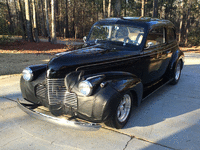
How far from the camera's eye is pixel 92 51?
3.45m

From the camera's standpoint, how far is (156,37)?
434 centimetres

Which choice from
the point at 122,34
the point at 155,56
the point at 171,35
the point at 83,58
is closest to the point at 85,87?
the point at 83,58

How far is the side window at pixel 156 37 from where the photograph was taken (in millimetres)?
3984

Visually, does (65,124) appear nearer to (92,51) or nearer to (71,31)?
(92,51)

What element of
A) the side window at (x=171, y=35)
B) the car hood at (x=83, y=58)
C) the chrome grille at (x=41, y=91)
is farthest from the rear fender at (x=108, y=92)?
the side window at (x=171, y=35)

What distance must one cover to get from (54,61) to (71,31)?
27.3 meters

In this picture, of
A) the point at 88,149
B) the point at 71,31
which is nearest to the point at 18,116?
the point at 88,149

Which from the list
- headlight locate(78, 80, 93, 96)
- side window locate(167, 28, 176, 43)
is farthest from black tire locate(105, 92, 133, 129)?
side window locate(167, 28, 176, 43)

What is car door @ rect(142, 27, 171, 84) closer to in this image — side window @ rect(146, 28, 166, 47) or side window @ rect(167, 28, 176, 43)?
side window @ rect(146, 28, 166, 47)

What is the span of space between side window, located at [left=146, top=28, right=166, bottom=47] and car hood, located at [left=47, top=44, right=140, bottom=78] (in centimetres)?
45

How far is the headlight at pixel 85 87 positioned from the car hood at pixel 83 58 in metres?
0.41

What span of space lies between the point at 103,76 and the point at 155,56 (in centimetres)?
193

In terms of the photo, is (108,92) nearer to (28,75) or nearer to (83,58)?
(83,58)

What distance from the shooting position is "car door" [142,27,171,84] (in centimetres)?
396
